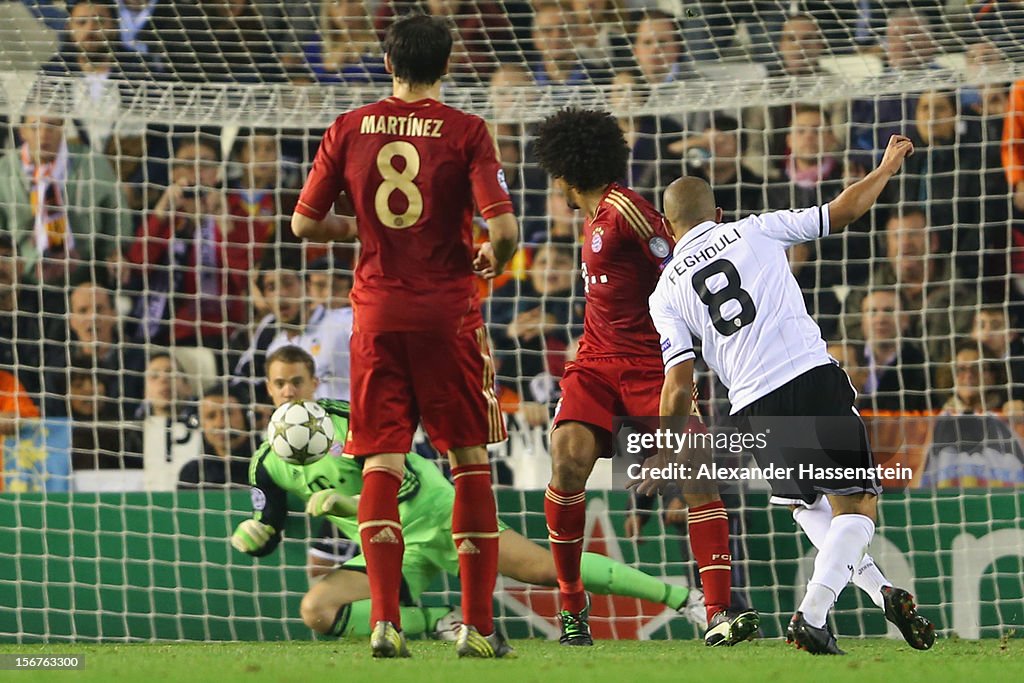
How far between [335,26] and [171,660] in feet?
14.8

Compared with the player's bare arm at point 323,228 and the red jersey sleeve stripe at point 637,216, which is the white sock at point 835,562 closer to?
the red jersey sleeve stripe at point 637,216

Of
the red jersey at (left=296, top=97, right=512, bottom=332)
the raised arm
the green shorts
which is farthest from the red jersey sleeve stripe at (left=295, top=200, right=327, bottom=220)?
the green shorts

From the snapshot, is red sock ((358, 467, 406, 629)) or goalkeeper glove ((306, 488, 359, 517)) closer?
red sock ((358, 467, 406, 629))

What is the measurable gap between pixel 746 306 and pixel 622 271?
0.77 meters

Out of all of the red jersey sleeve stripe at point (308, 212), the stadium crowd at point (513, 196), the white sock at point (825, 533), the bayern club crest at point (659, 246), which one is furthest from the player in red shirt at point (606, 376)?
the stadium crowd at point (513, 196)

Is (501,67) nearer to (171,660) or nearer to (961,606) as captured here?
(961,606)

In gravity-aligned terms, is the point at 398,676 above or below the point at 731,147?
below

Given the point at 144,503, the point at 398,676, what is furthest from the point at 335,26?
the point at 398,676

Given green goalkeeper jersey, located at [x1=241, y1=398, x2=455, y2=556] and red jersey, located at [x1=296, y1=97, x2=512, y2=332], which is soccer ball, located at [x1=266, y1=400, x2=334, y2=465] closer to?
green goalkeeper jersey, located at [x1=241, y1=398, x2=455, y2=556]

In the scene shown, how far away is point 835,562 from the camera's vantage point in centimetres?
407

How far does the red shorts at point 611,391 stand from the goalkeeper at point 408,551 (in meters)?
0.92

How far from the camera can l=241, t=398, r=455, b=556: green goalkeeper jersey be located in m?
5.80

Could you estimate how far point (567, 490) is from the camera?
199 inches

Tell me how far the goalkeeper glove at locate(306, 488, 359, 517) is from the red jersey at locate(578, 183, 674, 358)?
1.11 meters
